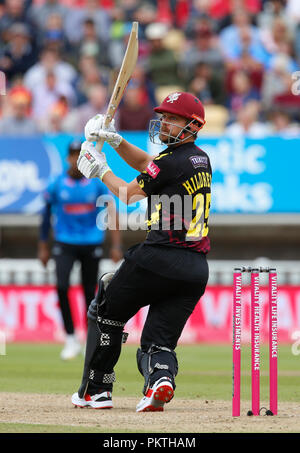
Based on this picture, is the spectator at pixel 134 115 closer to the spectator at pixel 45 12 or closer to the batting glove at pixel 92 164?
the spectator at pixel 45 12

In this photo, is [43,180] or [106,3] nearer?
[43,180]

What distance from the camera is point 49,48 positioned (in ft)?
57.4

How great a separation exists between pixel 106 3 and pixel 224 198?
6.64 metres

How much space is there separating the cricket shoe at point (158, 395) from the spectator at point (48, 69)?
10.9m

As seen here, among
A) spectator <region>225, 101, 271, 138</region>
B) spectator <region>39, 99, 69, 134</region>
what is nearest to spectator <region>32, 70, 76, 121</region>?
spectator <region>39, 99, 69, 134</region>

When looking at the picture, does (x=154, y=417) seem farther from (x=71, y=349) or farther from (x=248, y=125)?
(x=248, y=125)

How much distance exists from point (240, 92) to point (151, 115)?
1814 millimetres

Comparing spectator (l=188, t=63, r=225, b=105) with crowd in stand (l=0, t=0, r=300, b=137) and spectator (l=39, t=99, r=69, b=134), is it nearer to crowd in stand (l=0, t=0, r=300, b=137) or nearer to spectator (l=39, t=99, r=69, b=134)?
crowd in stand (l=0, t=0, r=300, b=137)

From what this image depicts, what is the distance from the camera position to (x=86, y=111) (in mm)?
15969

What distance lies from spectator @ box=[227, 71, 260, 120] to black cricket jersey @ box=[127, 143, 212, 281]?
383 inches

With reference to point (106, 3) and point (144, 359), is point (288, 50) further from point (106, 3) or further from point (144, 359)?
point (144, 359)

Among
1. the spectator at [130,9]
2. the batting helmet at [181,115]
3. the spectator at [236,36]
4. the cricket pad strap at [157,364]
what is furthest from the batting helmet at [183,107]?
the spectator at [130,9]

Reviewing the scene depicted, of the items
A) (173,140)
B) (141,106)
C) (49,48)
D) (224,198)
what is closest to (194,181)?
(173,140)
